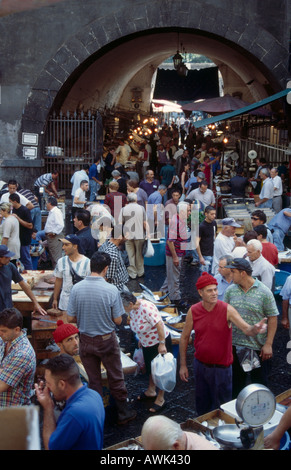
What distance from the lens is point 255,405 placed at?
13.9 ft

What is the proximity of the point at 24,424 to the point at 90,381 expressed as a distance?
3.45 meters

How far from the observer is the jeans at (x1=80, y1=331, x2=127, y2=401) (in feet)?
19.1

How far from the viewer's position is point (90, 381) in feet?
19.4

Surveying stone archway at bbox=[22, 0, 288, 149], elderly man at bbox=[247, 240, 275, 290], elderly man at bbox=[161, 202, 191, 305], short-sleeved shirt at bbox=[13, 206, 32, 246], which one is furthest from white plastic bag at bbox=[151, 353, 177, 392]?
stone archway at bbox=[22, 0, 288, 149]

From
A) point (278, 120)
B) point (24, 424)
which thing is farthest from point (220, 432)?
point (278, 120)

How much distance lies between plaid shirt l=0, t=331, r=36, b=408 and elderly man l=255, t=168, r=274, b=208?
9.86 metres

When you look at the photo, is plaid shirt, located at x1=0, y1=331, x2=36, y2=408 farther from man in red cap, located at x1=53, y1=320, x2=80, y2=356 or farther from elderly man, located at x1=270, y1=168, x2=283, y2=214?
elderly man, located at x1=270, y1=168, x2=283, y2=214

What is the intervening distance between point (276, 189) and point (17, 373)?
1037 cm

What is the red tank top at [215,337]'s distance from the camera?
5.28 m

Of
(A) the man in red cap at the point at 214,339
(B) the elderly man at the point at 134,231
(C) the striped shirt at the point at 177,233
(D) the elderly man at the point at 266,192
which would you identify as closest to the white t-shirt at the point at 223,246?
(C) the striped shirt at the point at 177,233

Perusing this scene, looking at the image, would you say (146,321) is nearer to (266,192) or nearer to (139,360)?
(139,360)

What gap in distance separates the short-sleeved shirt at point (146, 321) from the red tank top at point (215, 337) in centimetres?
91

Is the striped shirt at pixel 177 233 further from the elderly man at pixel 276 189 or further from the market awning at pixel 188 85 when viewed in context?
the market awning at pixel 188 85

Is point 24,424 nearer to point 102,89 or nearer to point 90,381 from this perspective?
point 90,381
